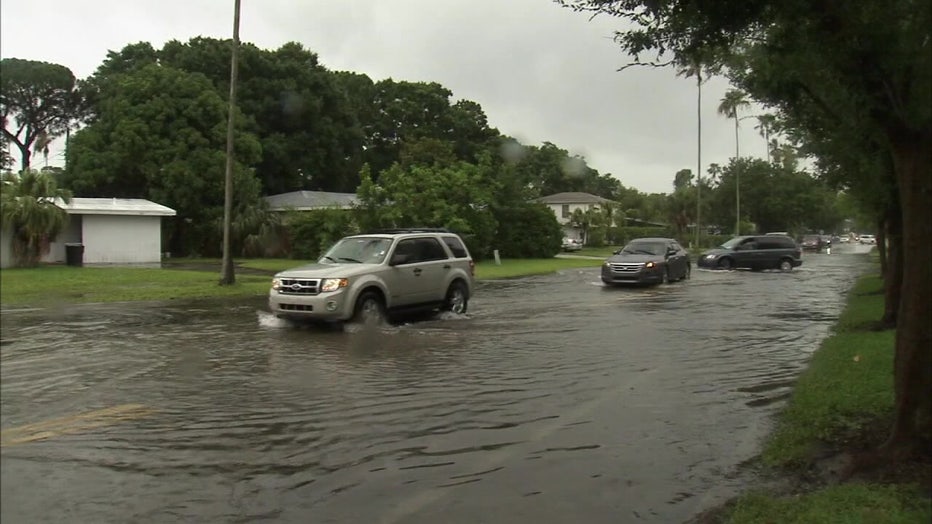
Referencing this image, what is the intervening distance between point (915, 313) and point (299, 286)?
9701 mm

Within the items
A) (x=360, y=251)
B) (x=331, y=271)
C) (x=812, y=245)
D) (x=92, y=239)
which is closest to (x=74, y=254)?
(x=92, y=239)

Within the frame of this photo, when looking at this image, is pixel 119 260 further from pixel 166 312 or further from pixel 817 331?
pixel 817 331

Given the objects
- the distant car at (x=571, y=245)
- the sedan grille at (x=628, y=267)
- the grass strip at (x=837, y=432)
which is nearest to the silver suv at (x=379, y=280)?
the grass strip at (x=837, y=432)

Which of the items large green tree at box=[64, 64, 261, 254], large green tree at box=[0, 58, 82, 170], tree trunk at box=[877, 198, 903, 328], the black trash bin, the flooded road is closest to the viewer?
large green tree at box=[0, 58, 82, 170]

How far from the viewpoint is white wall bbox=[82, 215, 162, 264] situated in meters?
4.55

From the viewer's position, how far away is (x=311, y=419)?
7520 mm

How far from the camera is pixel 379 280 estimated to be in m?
13.8

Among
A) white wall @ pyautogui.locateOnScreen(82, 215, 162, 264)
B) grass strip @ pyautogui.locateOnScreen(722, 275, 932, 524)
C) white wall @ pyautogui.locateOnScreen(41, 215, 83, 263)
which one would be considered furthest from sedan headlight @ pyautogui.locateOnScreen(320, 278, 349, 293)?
white wall @ pyautogui.locateOnScreen(41, 215, 83, 263)

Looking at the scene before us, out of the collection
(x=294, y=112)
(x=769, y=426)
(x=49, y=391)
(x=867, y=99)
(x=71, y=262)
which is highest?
(x=294, y=112)

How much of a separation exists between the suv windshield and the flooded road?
4.48 ft

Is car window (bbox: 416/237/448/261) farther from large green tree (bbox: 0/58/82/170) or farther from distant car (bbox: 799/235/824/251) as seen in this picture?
distant car (bbox: 799/235/824/251)

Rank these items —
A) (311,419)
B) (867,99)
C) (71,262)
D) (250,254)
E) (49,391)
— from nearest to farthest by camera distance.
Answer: (71,262) → (49,391) → (867,99) → (311,419) → (250,254)

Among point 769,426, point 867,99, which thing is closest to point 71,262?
point 867,99

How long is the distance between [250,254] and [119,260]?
1318 inches
